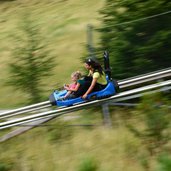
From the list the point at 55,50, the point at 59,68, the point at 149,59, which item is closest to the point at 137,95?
the point at 149,59

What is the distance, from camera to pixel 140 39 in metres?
8.15

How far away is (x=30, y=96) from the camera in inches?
413

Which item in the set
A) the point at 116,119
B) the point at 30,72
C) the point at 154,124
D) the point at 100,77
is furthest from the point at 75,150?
the point at 30,72

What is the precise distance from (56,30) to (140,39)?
11229 mm

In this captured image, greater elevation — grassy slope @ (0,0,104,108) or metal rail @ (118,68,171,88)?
metal rail @ (118,68,171,88)

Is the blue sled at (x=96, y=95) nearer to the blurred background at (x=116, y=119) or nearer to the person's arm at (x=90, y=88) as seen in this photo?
the person's arm at (x=90, y=88)

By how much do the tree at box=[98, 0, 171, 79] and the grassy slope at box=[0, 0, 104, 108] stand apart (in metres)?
2.72

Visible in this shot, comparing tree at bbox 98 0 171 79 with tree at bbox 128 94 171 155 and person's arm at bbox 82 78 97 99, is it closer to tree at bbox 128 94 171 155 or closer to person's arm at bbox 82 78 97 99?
person's arm at bbox 82 78 97 99

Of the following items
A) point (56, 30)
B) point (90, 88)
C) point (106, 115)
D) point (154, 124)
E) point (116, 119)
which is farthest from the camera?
point (56, 30)

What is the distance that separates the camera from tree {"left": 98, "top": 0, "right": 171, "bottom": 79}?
26.5 feet

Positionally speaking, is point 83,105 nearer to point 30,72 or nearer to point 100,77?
point 100,77

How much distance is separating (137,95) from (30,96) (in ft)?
10.8

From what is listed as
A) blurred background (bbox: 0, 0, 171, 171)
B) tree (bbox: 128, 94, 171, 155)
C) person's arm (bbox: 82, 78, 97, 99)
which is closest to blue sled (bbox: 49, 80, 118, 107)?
person's arm (bbox: 82, 78, 97, 99)

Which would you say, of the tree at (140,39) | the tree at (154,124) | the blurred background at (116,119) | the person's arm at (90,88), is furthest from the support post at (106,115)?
the tree at (154,124)
